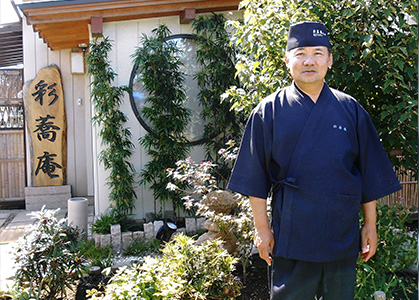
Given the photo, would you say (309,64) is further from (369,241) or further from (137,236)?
(137,236)

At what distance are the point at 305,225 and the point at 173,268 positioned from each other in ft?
4.34

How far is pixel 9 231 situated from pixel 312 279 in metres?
5.46

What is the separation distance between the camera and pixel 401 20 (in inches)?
126

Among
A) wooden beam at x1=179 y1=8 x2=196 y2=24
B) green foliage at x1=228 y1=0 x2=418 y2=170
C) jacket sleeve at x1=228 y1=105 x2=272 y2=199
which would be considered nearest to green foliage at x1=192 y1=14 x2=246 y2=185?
wooden beam at x1=179 y1=8 x2=196 y2=24

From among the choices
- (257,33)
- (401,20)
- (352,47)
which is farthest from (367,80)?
Answer: (257,33)

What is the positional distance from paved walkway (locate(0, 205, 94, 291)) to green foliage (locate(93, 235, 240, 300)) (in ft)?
5.28

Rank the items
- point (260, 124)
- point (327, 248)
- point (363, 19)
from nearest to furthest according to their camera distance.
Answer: point (327, 248) → point (260, 124) → point (363, 19)

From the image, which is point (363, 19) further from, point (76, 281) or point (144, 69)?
point (76, 281)

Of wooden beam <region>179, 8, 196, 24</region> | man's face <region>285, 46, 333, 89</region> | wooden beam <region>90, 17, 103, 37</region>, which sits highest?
wooden beam <region>179, 8, 196, 24</region>

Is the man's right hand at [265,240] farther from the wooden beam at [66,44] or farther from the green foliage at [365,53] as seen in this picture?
the wooden beam at [66,44]

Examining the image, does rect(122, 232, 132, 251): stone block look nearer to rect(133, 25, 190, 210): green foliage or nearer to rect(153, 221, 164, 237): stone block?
rect(153, 221, 164, 237): stone block

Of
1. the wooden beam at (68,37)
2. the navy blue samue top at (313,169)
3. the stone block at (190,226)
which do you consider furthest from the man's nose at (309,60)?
the wooden beam at (68,37)

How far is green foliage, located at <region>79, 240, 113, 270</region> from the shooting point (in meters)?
4.46

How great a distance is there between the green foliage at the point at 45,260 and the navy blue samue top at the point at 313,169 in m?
2.03
